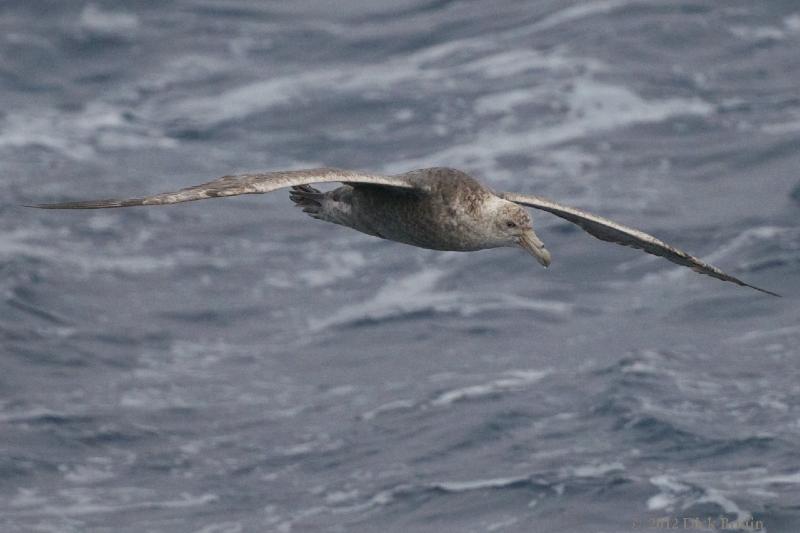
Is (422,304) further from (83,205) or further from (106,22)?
(106,22)

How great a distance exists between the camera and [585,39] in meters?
34.8

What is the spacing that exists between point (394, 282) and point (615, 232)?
39.5ft

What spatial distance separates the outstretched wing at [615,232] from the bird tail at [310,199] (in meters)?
1.96

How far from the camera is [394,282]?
86.8 ft

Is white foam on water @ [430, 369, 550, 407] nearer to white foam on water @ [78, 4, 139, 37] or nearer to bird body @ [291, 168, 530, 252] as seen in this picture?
bird body @ [291, 168, 530, 252]

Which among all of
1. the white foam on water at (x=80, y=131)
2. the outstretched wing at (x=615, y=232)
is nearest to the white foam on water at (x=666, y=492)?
the outstretched wing at (x=615, y=232)

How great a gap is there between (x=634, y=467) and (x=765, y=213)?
837cm

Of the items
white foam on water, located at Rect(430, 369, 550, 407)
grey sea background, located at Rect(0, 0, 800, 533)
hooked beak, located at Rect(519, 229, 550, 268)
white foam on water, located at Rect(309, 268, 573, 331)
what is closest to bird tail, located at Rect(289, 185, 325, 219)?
hooked beak, located at Rect(519, 229, 550, 268)

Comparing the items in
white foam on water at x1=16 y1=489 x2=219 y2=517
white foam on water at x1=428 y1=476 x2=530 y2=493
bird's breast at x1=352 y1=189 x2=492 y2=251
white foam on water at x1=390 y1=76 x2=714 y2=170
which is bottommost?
white foam on water at x1=428 y1=476 x2=530 y2=493

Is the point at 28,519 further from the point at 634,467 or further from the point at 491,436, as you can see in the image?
the point at 634,467

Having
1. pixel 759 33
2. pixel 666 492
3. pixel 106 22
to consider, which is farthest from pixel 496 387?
pixel 106 22

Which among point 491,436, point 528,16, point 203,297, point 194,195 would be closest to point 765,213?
point 491,436

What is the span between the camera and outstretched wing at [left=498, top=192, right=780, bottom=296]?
46.1 feet

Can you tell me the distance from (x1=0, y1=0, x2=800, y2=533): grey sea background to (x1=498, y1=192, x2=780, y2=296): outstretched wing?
415 centimetres
